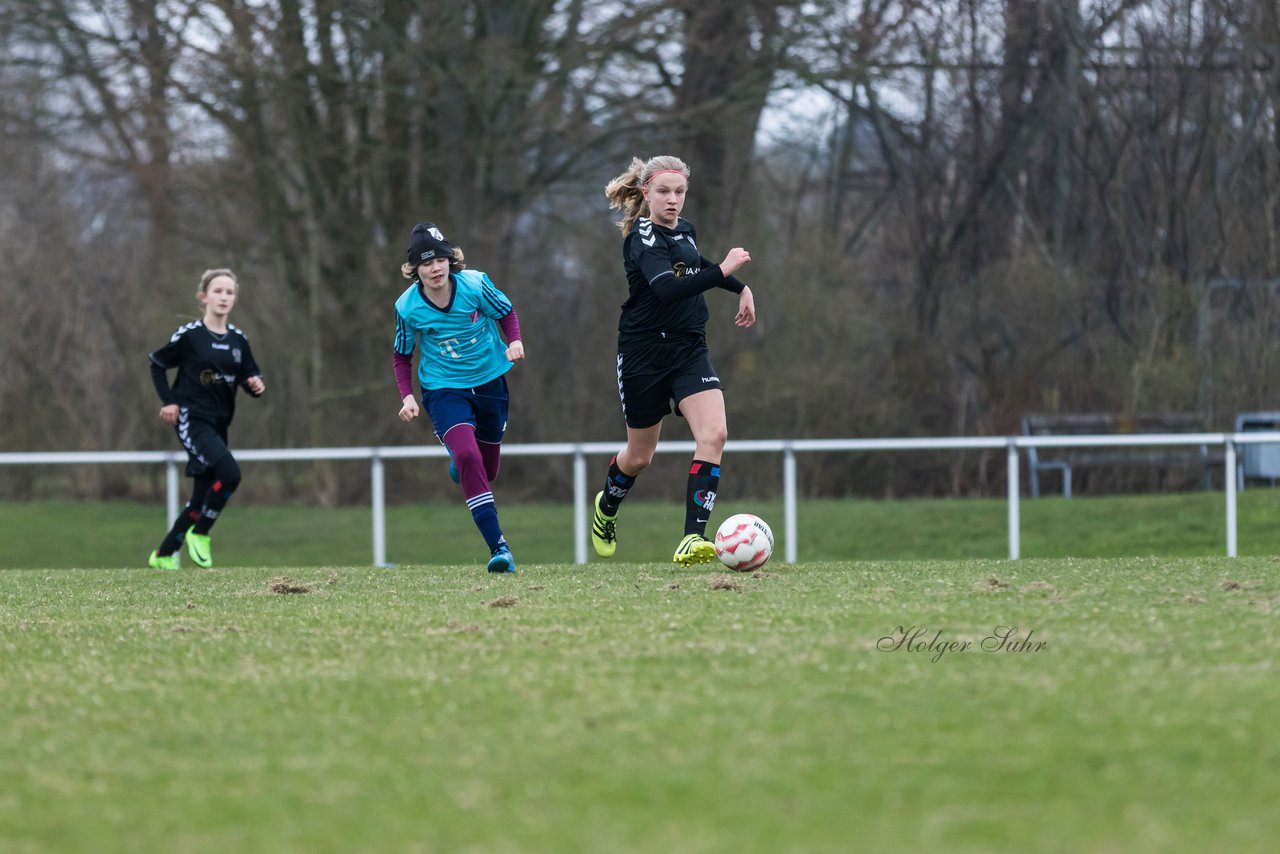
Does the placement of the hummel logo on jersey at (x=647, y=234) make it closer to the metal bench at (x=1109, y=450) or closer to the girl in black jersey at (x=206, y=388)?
the girl in black jersey at (x=206, y=388)

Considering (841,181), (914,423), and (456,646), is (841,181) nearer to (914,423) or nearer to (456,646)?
(914,423)

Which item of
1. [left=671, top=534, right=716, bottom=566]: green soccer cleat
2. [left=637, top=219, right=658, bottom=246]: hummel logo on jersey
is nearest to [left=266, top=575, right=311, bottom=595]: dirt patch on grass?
[left=671, top=534, right=716, bottom=566]: green soccer cleat

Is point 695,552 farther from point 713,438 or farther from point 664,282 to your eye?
point 664,282

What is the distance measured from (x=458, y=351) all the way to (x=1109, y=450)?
40.4 ft

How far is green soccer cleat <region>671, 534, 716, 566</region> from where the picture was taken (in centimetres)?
848

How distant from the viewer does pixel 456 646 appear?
545 centimetres

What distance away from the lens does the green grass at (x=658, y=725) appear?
10.5ft

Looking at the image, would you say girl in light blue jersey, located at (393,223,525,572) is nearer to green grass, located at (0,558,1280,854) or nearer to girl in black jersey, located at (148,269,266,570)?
green grass, located at (0,558,1280,854)

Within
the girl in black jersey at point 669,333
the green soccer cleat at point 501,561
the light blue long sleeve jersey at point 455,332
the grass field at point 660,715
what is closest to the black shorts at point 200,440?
the light blue long sleeve jersey at point 455,332

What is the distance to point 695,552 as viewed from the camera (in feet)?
27.9

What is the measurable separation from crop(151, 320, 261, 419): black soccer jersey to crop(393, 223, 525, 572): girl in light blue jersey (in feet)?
8.58

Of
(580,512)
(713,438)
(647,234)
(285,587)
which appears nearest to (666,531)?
(580,512)

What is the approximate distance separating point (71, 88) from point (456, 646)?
1791 centimetres

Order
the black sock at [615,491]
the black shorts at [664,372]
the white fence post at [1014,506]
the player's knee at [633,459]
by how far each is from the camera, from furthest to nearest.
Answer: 1. the white fence post at [1014,506]
2. the black sock at [615,491]
3. the player's knee at [633,459]
4. the black shorts at [664,372]
